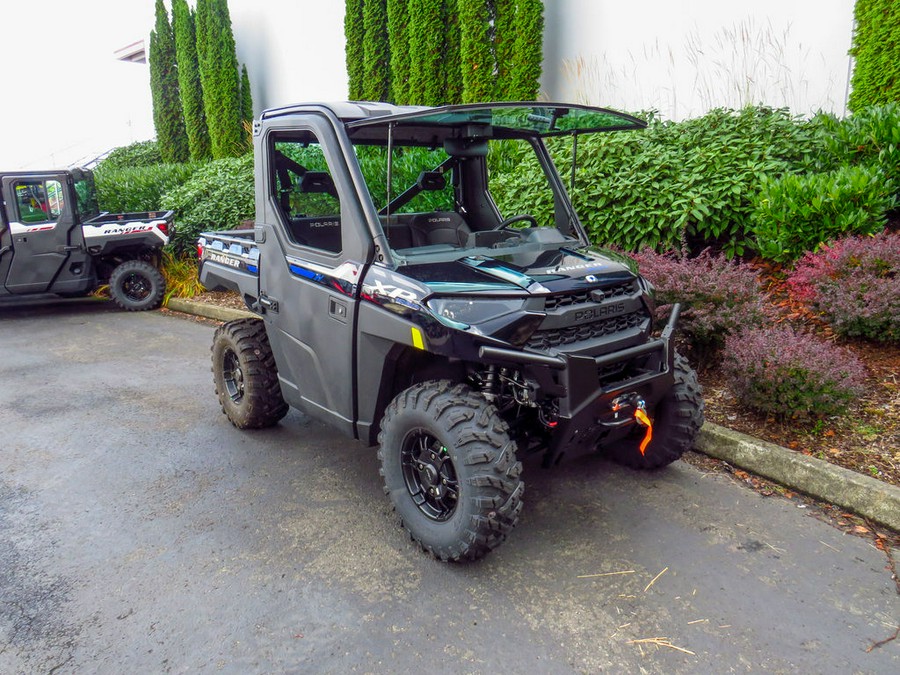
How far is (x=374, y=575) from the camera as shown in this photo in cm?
303

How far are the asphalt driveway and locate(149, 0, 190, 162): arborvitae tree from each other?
14.8m

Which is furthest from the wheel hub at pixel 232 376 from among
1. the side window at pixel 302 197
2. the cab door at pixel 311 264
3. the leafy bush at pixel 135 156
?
the leafy bush at pixel 135 156

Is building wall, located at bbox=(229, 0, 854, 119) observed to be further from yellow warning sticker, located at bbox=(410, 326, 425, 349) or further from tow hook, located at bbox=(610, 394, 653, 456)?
yellow warning sticker, located at bbox=(410, 326, 425, 349)

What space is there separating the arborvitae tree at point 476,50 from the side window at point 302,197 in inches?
255

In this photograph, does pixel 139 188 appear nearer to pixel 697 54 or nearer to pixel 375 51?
pixel 375 51

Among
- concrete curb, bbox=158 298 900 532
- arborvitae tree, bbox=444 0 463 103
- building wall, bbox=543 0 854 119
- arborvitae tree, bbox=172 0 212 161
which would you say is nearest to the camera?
concrete curb, bbox=158 298 900 532

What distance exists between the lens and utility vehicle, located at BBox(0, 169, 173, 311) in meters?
8.70

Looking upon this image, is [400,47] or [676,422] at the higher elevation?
[400,47]

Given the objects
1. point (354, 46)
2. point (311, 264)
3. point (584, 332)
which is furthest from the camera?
point (354, 46)

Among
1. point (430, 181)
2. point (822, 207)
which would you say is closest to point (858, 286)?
point (822, 207)

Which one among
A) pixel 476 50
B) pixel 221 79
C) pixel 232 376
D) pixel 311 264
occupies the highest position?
pixel 221 79

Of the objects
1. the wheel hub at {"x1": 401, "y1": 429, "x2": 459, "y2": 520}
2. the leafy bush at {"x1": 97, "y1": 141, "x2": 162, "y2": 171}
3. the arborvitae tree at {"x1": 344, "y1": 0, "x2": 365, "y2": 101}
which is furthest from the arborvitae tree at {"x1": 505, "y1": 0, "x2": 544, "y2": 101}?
the leafy bush at {"x1": 97, "y1": 141, "x2": 162, "y2": 171}

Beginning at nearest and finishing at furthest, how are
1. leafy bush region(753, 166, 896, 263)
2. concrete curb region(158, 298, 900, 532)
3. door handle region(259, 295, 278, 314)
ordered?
concrete curb region(158, 298, 900, 532) < door handle region(259, 295, 278, 314) < leafy bush region(753, 166, 896, 263)

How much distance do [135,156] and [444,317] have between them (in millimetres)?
19251
